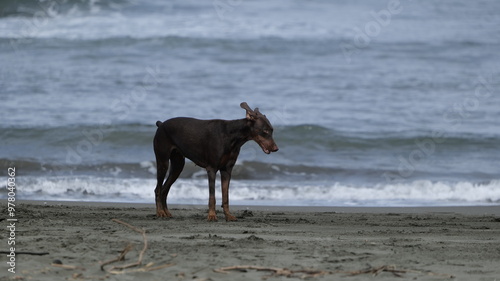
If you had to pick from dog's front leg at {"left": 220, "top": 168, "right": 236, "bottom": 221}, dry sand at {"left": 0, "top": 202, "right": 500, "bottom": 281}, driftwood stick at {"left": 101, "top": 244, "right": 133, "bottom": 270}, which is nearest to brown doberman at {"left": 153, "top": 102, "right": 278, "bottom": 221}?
dog's front leg at {"left": 220, "top": 168, "right": 236, "bottom": 221}

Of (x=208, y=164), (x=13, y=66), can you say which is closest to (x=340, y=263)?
(x=208, y=164)

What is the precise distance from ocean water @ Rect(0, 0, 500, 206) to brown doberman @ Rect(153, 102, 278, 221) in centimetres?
262

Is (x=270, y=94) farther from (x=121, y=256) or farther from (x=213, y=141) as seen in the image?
(x=121, y=256)

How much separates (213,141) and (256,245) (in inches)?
89.6

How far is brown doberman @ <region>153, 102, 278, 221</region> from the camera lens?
8.77m

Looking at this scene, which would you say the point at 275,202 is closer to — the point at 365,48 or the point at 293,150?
the point at 293,150

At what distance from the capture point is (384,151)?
54.3ft

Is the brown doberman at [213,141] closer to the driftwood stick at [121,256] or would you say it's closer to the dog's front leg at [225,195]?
the dog's front leg at [225,195]

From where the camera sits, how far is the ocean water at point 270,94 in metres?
13.3

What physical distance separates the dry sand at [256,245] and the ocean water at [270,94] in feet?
9.28

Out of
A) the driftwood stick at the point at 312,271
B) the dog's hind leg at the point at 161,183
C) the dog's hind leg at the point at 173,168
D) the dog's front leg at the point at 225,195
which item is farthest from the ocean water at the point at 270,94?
the driftwood stick at the point at 312,271

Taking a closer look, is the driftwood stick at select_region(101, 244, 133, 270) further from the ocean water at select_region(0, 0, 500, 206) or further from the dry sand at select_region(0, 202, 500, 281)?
the ocean water at select_region(0, 0, 500, 206)

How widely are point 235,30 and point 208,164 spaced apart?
816 inches

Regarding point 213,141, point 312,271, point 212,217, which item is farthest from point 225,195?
point 312,271
